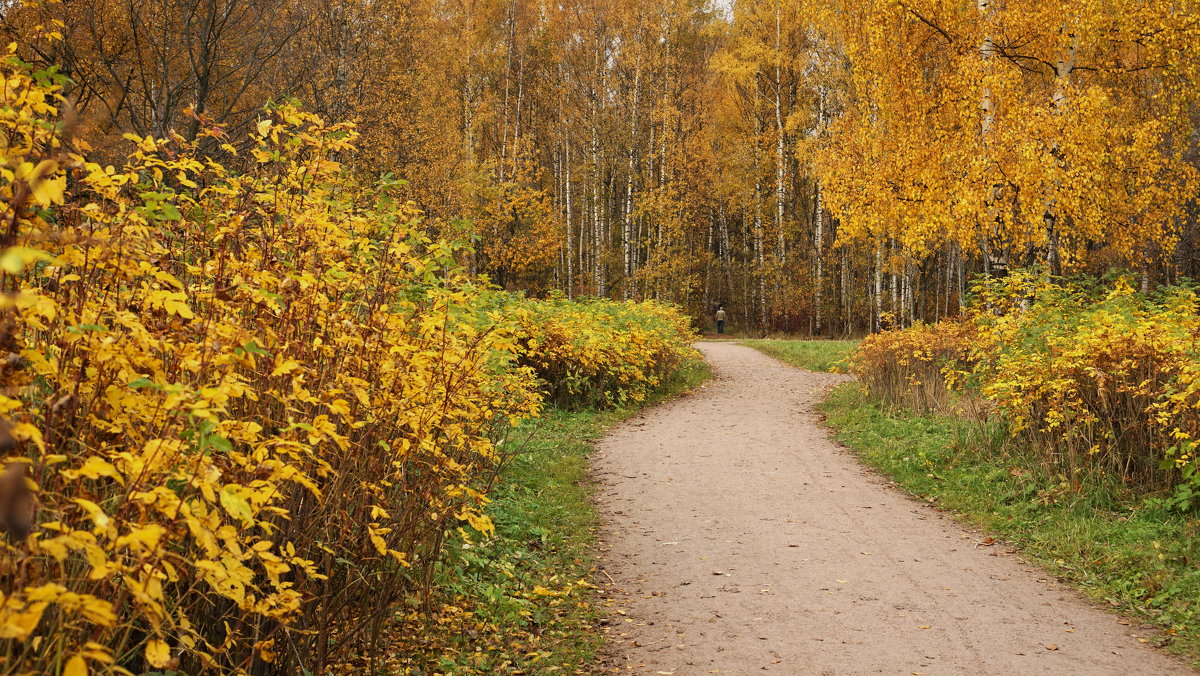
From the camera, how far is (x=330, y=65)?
15.7 metres

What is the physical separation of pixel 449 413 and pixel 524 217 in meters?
23.4

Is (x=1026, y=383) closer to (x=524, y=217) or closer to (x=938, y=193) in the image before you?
(x=938, y=193)

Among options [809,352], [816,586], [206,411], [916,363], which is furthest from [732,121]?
[206,411]

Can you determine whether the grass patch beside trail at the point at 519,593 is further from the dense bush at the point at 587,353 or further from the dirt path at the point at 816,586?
the dense bush at the point at 587,353

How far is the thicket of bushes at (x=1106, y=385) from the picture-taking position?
5648 mm

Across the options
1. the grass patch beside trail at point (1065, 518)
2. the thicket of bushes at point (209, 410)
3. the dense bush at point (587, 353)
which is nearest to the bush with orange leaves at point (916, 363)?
the grass patch beside trail at point (1065, 518)

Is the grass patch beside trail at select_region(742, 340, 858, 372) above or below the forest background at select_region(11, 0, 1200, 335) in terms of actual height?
below

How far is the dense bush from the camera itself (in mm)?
11508

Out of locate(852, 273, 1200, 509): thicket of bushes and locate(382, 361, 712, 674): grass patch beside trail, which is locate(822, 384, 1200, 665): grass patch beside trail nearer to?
locate(852, 273, 1200, 509): thicket of bushes

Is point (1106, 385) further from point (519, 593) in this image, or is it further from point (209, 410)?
point (209, 410)

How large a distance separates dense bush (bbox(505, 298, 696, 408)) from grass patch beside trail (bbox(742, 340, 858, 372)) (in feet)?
17.8

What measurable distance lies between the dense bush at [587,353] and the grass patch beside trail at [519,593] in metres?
3.68

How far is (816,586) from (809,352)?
615 inches

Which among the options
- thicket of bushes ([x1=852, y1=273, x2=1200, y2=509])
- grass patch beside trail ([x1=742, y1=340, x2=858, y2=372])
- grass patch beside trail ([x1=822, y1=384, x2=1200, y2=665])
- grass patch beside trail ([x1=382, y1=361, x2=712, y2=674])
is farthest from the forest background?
grass patch beside trail ([x1=822, y1=384, x2=1200, y2=665])
